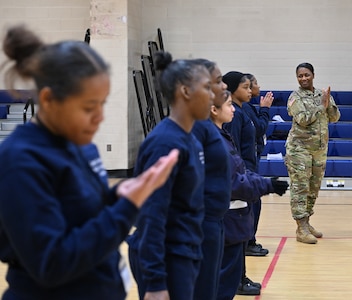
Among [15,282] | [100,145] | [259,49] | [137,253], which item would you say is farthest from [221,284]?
[259,49]

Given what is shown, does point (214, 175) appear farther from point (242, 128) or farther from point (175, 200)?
point (242, 128)

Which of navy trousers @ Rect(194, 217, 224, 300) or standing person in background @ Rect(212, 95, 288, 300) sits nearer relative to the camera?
navy trousers @ Rect(194, 217, 224, 300)

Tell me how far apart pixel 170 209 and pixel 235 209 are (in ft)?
4.11

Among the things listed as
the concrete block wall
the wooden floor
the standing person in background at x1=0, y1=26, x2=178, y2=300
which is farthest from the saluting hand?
the concrete block wall

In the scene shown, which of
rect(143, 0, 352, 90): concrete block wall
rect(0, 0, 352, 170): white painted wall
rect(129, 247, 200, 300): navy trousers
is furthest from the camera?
rect(143, 0, 352, 90): concrete block wall

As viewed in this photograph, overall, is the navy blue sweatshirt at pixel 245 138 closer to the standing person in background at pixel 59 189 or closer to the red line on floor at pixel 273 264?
the red line on floor at pixel 273 264

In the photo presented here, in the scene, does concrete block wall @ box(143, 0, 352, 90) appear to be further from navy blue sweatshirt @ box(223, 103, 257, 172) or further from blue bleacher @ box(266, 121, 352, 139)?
navy blue sweatshirt @ box(223, 103, 257, 172)

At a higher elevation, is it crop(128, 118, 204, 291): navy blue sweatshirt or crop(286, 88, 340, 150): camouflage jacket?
crop(128, 118, 204, 291): navy blue sweatshirt

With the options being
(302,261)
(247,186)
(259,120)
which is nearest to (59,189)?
(247,186)

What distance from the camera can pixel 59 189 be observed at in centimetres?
157

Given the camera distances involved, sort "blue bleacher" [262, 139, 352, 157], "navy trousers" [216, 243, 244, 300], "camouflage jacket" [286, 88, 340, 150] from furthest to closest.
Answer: "blue bleacher" [262, 139, 352, 157] < "camouflage jacket" [286, 88, 340, 150] < "navy trousers" [216, 243, 244, 300]

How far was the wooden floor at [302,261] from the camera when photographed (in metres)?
4.91

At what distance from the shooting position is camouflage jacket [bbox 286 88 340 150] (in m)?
6.59

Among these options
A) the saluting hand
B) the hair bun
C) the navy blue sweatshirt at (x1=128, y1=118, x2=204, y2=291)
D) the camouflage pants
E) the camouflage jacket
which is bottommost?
the camouflage pants
